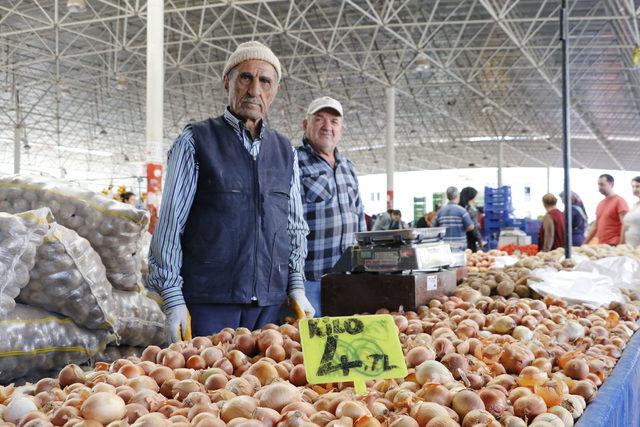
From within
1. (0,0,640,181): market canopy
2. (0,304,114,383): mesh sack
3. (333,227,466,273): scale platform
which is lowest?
(0,304,114,383): mesh sack

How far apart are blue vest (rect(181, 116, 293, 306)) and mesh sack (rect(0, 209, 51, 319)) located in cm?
49

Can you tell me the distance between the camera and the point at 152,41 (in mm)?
7160

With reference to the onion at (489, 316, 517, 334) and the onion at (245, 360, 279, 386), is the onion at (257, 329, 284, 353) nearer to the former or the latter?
the onion at (245, 360, 279, 386)

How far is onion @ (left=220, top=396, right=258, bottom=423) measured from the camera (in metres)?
1.15

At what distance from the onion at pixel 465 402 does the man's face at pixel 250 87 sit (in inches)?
52.0

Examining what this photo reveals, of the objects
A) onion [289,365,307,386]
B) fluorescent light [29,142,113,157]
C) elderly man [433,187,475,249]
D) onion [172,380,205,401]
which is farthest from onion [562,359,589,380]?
fluorescent light [29,142,113,157]

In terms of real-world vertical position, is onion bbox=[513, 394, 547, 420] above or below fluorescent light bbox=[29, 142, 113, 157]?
below

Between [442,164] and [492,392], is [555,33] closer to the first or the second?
[492,392]

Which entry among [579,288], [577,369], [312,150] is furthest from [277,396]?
[579,288]

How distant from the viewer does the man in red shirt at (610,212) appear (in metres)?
6.28

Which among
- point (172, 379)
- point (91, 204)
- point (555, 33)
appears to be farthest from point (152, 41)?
point (555, 33)

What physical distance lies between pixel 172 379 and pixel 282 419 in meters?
0.39

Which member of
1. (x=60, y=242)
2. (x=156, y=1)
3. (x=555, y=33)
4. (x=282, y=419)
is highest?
(x=555, y=33)

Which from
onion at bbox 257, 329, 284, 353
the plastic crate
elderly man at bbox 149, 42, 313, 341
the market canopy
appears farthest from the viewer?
the plastic crate
